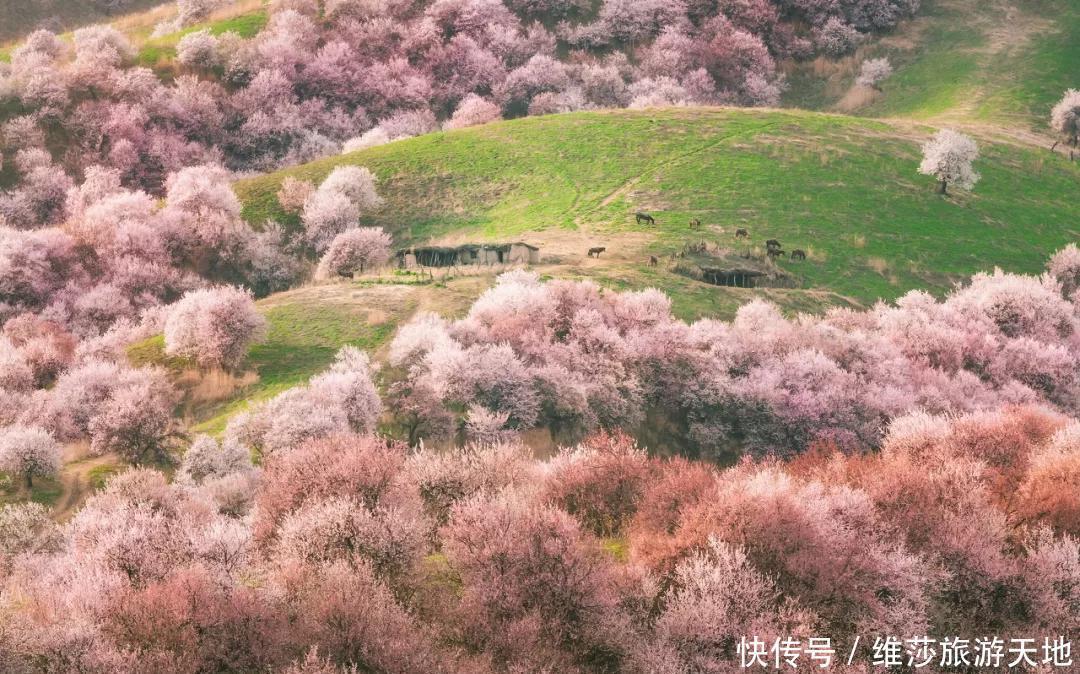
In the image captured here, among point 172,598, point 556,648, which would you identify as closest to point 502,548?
point 556,648

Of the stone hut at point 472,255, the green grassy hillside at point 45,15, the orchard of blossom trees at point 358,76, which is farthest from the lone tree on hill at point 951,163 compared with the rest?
the green grassy hillside at point 45,15

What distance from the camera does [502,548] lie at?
17.4 metres

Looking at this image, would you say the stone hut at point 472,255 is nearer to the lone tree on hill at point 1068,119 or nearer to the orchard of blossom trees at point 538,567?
the orchard of blossom trees at point 538,567

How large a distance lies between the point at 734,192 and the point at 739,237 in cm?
685

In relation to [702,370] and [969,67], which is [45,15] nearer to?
[969,67]

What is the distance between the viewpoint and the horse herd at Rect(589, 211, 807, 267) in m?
44.6

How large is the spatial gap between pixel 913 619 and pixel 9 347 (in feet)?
121

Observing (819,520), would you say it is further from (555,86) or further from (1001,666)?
(555,86)

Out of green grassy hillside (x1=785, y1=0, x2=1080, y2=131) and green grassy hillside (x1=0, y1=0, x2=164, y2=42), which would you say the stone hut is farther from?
green grassy hillside (x1=0, y1=0, x2=164, y2=42)

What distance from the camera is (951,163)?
57.0m

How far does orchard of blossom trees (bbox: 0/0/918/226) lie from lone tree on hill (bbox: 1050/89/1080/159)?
2686 cm

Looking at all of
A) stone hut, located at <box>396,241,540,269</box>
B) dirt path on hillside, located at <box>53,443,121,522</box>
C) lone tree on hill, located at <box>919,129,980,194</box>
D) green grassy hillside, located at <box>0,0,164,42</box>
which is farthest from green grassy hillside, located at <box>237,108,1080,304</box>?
green grassy hillside, located at <box>0,0,164,42</box>

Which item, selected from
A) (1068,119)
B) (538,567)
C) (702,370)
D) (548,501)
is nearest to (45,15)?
(702,370)

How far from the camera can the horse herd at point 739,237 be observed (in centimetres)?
4459
